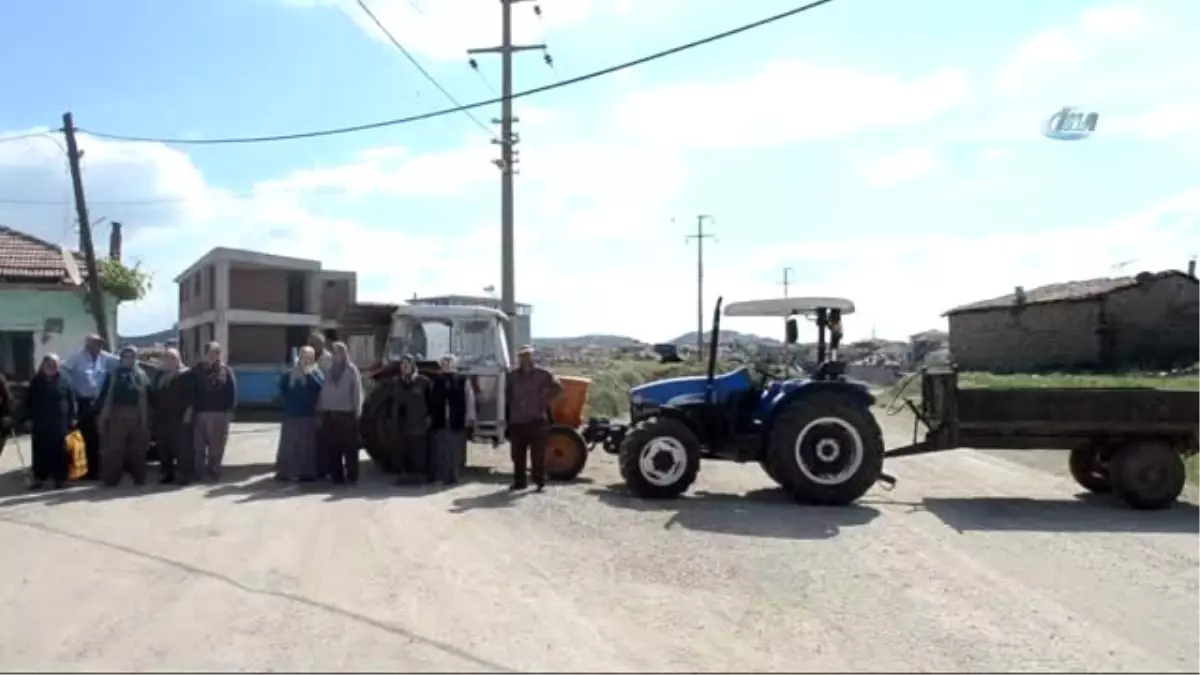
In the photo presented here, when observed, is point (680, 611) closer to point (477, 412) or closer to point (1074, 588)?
point (1074, 588)

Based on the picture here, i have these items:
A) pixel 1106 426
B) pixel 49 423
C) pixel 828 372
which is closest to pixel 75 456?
pixel 49 423

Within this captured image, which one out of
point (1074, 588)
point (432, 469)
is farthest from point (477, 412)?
point (1074, 588)

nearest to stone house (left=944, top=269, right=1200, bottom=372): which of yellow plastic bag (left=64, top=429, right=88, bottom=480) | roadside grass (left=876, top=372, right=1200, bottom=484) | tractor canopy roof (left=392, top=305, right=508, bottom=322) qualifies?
roadside grass (left=876, top=372, right=1200, bottom=484)

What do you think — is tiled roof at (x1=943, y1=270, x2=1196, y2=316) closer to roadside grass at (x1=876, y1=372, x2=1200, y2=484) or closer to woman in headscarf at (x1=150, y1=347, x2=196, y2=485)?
roadside grass at (x1=876, y1=372, x2=1200, y2=484)

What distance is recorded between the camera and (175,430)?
14859 mm

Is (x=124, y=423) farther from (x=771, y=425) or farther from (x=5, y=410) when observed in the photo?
(x=771, y=425)

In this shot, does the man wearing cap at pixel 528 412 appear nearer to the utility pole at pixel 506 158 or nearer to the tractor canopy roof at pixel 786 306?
the tractor canopy roof at pixel 786 306

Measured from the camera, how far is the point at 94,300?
2717 cm

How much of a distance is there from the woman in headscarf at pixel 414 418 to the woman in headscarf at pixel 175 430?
2512 mm

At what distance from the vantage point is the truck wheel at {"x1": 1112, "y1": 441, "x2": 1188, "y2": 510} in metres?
13.5

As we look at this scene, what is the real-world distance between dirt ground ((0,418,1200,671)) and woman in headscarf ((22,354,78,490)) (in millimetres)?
652

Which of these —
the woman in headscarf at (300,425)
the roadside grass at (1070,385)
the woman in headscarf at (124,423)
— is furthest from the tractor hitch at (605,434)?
the woman in headscarf at (124,423)

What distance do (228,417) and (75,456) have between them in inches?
72.9

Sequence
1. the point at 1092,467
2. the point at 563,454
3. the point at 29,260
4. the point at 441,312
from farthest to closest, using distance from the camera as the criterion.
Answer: the point at 29,260, the point at 441,312, the point at 563,454, the point at 1092,467
